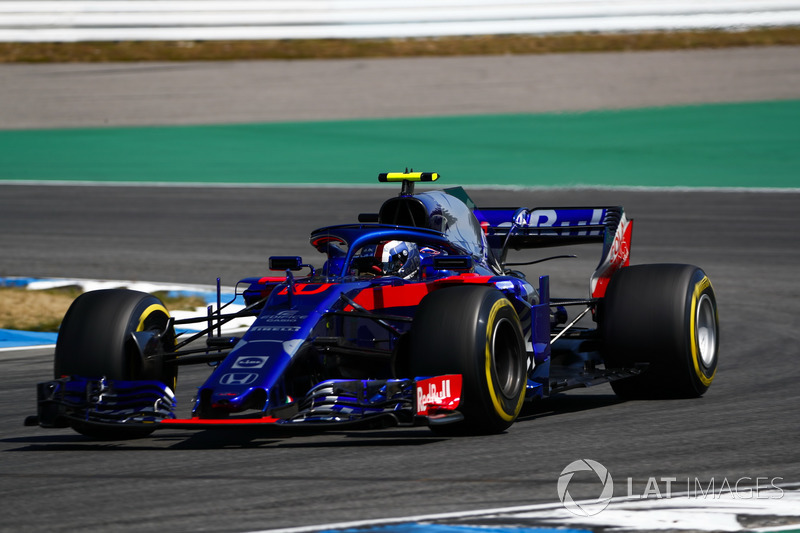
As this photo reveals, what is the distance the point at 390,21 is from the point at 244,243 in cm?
1441

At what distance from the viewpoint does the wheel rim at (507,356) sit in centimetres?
787

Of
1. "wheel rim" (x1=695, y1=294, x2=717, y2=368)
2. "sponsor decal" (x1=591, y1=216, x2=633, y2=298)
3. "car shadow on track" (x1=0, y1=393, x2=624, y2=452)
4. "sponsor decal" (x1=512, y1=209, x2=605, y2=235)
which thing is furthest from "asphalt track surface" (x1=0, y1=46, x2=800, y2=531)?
"sponsor decal" (x1=512, y1=209, x2=605, y2=235)

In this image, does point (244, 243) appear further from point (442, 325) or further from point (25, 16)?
point (25, 16)

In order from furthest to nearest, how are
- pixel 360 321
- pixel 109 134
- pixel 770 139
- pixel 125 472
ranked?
1. pixel 109 134
2. pixel 770 139
3. pixel 360 321
4. pixel 125 472

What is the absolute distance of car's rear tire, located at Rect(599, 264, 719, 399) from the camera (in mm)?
8953

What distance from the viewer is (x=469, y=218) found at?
951cm

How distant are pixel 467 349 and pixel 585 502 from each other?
161 cm

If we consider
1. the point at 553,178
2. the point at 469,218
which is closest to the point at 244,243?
the point at 553,178

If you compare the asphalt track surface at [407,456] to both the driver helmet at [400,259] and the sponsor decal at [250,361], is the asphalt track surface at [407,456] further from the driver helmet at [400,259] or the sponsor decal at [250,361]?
the driver helmet at [400,259]

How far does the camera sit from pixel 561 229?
10492 mm

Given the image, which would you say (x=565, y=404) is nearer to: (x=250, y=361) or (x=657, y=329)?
(x=657, y=329)

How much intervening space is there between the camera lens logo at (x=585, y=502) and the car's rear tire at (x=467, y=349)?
813mm

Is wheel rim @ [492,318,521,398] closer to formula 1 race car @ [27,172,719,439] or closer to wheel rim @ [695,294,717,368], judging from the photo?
formula 1 race car @ [27,172,719,439]

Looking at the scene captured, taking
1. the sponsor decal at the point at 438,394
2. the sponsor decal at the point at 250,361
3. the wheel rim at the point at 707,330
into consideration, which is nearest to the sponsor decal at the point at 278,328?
the sponsor decal at the point at 250,361
